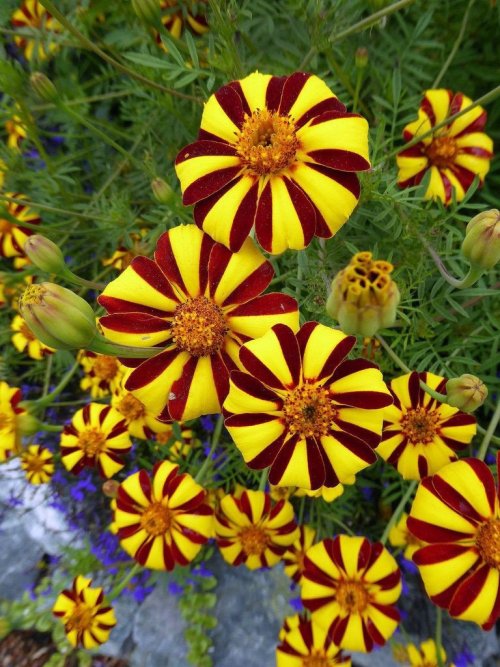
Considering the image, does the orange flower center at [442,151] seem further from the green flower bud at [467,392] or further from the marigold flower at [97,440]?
the marigold flower at [97,440]

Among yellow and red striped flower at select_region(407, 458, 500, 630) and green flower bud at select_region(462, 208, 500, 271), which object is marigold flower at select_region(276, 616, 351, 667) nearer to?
yellow and red striped flower at select_region(407, 458, 500, 630)

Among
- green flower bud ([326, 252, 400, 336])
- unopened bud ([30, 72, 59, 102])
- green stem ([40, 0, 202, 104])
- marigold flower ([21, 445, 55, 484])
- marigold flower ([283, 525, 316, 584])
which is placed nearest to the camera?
green flower bud ([326, 252, 400, 336])

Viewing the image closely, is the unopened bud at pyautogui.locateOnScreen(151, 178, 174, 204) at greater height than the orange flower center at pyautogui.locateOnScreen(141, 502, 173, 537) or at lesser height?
greater

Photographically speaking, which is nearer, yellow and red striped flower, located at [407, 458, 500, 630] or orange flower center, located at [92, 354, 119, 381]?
yellow and red striped flower, located at [407, 458, 500, 630]

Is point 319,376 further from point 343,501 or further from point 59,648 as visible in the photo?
point 59,648

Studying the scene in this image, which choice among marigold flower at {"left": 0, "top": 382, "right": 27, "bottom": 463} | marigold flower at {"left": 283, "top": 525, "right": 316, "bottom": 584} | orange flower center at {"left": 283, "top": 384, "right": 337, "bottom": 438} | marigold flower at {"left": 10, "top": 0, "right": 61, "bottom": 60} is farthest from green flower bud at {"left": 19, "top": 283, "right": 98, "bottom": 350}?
marigold flower at {"left": 10, "top": 0, "right": 61, "bottom": 60}

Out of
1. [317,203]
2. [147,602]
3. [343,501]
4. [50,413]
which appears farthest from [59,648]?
[317,203]

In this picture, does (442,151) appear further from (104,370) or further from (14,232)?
(14,232)
